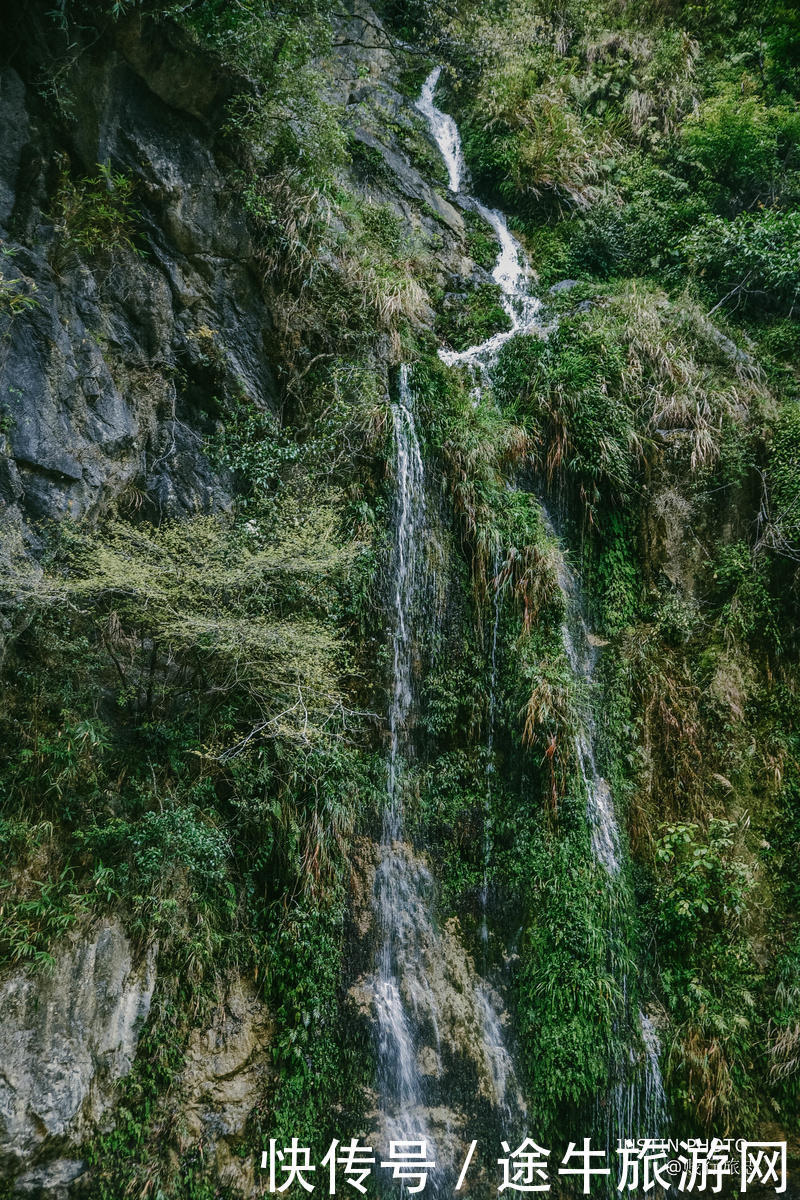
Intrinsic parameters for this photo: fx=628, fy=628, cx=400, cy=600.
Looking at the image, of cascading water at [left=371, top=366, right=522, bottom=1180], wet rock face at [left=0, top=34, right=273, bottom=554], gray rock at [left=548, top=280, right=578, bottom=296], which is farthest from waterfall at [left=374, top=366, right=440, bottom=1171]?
gray rock at [left=548, top=280, right=578, bottom=296]

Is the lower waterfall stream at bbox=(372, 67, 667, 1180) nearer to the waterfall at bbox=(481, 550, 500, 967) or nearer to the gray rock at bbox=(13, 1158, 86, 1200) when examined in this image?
the waterfall at bbox=(481, 550, 500, 967)

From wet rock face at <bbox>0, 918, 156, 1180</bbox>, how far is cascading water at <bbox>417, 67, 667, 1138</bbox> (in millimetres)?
3210

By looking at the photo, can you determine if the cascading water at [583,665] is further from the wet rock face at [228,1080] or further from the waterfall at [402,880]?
the wet rock face at [228,1080]

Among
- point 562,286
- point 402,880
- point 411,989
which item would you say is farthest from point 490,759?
point 562,286

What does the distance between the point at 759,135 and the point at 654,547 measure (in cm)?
579

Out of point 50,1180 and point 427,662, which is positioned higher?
point 427,662

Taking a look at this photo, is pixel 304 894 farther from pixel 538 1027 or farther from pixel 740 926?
pixel 740 926

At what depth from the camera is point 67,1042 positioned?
360 centimetres

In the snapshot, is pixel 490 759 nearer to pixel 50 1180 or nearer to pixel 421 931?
pixel 421 931

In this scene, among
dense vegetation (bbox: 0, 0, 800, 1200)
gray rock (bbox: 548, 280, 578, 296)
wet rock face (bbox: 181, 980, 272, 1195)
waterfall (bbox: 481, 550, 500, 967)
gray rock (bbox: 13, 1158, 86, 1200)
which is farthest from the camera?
gray rock (bbox: 548, 280, 578, 296)

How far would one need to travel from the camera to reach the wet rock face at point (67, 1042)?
3.37 meters

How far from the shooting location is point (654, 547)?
251 inches

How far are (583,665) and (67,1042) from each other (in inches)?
182

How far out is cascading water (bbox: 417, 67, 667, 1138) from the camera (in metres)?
4.39
